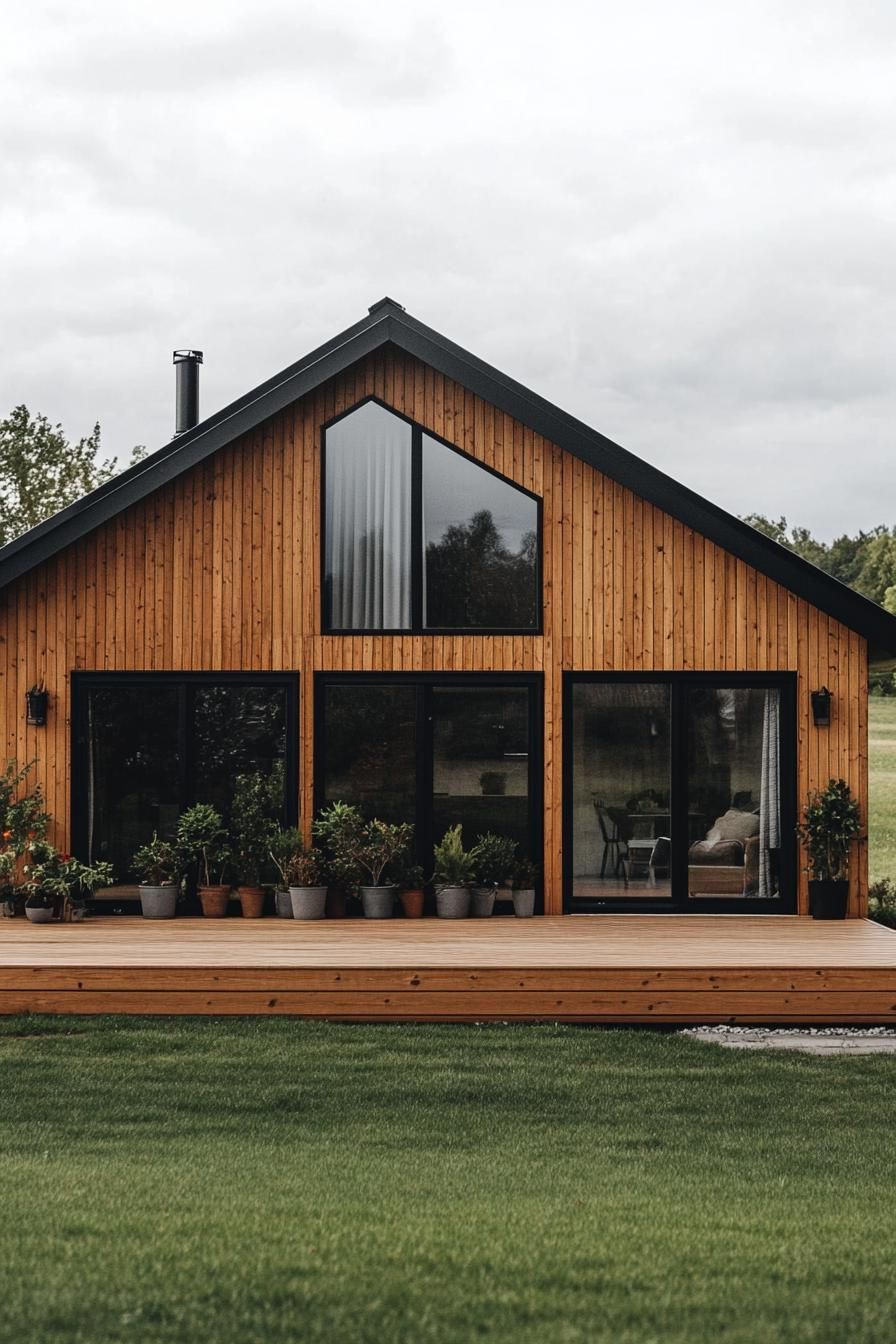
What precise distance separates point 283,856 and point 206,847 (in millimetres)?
604

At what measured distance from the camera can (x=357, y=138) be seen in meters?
25.2

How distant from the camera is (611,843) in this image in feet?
38.1

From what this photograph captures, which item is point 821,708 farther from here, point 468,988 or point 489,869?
point 468,988

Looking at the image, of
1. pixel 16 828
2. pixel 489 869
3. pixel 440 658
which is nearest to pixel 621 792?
pixel 489 869

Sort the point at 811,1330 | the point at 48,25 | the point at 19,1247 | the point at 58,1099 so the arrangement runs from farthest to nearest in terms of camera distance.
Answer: the point at 48,25 → the point at 58,1099 → the point at 19,1247 → the point at 811,1330

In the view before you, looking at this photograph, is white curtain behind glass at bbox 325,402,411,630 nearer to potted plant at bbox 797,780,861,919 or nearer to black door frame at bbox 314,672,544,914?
black door frame at bbox 314,672,544,914

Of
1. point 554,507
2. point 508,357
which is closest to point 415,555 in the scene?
point 554,507

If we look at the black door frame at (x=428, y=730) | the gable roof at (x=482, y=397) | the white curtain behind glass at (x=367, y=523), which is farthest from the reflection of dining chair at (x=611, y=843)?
the gable roof at (x=482, y=397)

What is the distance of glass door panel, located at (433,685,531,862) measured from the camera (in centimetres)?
1154

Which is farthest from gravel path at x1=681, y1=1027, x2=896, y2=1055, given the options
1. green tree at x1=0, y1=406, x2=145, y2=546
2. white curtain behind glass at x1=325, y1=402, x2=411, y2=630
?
green tree at x1=0, y1=406, x2=145, y2=546

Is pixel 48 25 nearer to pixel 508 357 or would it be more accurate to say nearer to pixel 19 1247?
pixel 19 1247

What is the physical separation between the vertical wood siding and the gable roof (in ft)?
1.09

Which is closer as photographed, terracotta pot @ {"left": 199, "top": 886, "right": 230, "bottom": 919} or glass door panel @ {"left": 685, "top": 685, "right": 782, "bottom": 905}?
terracotta pot @ {"left": 199, "top": 886, "right": 230, "bottom": 919}

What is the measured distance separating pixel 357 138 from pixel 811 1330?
78.9ft
